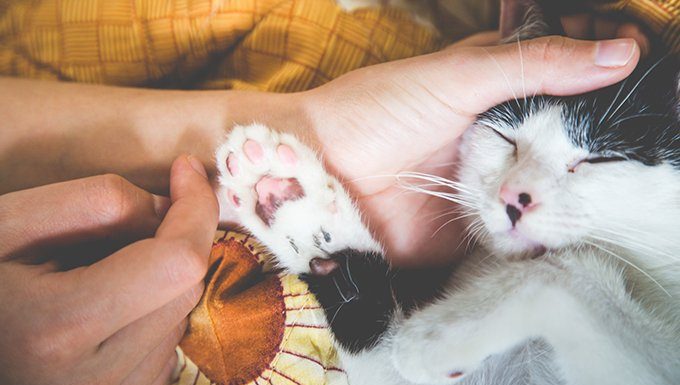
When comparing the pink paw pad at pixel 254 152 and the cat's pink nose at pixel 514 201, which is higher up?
the cat's pink nose at pixel 514 201

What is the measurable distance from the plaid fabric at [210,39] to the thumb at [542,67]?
40cm

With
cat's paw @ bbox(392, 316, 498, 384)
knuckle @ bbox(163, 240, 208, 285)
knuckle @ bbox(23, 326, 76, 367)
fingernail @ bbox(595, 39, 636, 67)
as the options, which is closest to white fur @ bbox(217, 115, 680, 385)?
cat's paw @ bbox(392, 316, 498, 384)

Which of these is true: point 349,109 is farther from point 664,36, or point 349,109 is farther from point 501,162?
point 664,36

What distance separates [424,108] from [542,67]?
22 cm

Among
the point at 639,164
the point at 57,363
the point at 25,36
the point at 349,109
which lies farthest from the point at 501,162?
the point at 25,36

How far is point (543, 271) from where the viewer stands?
2.43ft

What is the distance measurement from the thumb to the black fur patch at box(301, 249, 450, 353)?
36 centimetres

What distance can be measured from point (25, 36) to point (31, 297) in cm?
96

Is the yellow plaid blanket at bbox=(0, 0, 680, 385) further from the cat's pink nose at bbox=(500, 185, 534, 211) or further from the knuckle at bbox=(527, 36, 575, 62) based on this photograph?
the cat's pink nose at bbox=(500, 185, 534, 211)

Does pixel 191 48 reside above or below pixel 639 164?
below

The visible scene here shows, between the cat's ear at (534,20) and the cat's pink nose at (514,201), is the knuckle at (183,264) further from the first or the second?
Result: the cat's ear at (534,20)

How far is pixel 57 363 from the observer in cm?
63

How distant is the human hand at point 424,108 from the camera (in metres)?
0.78

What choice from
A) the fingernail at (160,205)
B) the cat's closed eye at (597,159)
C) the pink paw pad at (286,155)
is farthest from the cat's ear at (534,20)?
the fingernail at (160,205)
